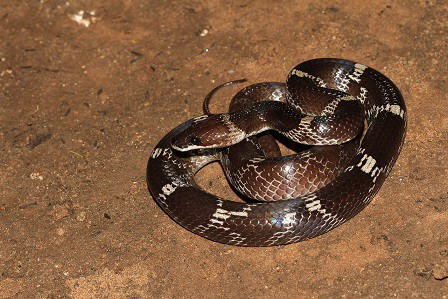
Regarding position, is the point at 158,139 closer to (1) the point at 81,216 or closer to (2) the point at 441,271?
(1) the point at 81,216

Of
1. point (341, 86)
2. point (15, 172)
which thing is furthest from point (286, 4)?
point (15, 172)

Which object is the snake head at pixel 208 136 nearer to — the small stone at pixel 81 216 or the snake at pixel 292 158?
the snake at pixel 292 158

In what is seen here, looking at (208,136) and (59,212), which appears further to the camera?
(59,212)

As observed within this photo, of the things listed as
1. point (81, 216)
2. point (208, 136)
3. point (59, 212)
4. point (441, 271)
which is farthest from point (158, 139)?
point (441, 271)

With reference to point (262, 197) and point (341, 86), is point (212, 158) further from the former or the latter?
point (341, 86)

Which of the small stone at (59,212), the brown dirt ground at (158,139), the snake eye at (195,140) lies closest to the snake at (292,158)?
the snake eye at (195,140)

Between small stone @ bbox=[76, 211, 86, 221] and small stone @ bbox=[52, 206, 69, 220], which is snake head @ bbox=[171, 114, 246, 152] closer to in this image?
small stone @ bbox=[76, 211, 86, 221]

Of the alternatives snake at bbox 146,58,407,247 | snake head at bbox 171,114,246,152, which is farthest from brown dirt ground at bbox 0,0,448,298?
snake head at bbox 171,114,246,152
